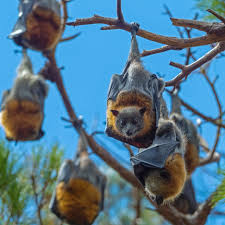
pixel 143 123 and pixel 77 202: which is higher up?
pixel 143 123

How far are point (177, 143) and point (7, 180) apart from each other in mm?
2393

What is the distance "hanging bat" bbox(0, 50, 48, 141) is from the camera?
855 cm

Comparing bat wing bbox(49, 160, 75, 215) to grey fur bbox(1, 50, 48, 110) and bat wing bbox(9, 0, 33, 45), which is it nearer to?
grey fur bbox(1, 50, 48, 110)

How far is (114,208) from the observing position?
7820 mm

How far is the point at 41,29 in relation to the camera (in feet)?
25.6

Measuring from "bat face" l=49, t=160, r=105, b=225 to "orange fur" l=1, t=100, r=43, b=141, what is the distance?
1498mm

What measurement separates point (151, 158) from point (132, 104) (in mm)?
495

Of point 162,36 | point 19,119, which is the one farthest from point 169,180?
point 19,119

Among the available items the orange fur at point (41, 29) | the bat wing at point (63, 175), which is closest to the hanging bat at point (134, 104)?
the bat wing at point (63, 175)

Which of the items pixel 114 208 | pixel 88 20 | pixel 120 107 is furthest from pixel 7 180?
pixel 114 208

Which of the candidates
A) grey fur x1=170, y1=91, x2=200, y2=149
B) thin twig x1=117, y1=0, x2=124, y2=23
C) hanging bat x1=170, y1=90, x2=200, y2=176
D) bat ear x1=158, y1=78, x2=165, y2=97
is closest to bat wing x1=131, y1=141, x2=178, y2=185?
bat ear x1=158, y1=78, x2=165, y2=97

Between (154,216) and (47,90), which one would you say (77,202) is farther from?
(47,90)

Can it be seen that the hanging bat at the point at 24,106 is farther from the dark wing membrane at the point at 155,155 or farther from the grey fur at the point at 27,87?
the dark wing membrane at the point at 155,155

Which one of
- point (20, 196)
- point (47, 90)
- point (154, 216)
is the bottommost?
point (154, 216)
